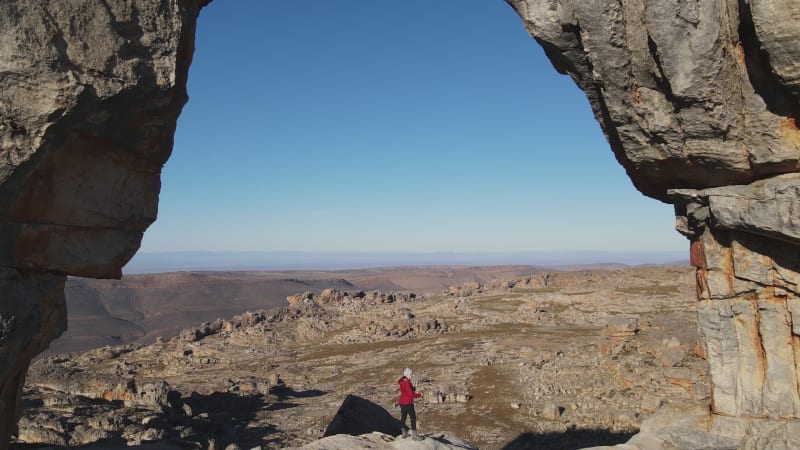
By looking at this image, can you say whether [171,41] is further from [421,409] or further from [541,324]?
[541,324]

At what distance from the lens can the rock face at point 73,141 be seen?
39.3 feet

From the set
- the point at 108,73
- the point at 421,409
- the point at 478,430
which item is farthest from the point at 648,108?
the point at 421,409

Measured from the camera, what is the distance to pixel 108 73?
1266 cm

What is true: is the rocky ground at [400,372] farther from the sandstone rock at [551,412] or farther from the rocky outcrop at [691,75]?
the rocky outcrop at [691,75]

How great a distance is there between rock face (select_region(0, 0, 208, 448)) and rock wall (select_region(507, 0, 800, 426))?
921 centimetres

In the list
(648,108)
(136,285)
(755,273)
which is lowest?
(136,285)

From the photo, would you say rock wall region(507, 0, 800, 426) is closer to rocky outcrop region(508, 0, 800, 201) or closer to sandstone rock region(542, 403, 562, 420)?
rocky outcrop region(508, 0, 800, 201)

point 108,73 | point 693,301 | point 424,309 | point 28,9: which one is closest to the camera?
point 28,9

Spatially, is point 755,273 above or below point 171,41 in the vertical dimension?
below

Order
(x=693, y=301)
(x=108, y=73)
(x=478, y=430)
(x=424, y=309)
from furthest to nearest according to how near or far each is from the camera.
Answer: (x=424, y=309) → (x=693, y=301) → (x=478, y=430) → (x=108, y=73)

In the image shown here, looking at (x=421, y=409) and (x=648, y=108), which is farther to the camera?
(x=421, y=409)

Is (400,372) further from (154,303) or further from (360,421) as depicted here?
(154,303)

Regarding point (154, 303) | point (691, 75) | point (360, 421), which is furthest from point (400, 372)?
point (154, 303)

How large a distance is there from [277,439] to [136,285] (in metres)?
153
